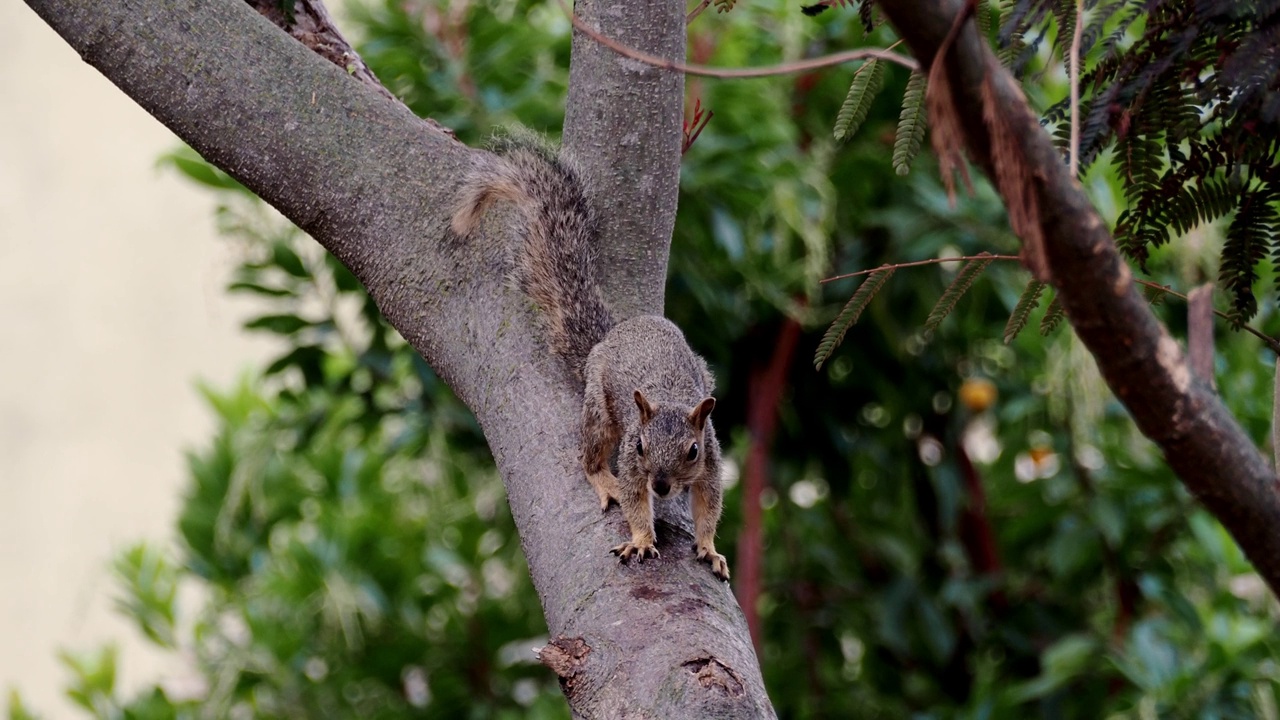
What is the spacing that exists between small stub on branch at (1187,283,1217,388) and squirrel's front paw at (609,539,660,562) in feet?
2.07

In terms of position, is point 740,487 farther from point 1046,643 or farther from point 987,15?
point 987,15

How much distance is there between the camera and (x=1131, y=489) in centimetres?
272

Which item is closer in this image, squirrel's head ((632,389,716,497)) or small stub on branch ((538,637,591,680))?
small stub on branch ((538,637,591,680))

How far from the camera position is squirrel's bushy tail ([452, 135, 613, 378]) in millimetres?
1618

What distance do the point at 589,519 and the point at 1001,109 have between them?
0.73m

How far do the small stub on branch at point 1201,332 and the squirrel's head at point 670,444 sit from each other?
0.94 m

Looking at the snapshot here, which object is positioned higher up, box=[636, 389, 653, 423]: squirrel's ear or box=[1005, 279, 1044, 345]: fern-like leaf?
box=[636, 389, 653, 423]: squirrel's ear

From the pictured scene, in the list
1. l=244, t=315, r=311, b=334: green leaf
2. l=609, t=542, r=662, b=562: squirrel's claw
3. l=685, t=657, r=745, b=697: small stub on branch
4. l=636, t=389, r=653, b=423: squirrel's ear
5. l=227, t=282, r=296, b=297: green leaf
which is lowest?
l=685, t=657, r=745, b=697: small stub on branch

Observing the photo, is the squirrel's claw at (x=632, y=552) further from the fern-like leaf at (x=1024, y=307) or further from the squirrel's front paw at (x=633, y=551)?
the fern-like leaf at (x=1024, y=307)

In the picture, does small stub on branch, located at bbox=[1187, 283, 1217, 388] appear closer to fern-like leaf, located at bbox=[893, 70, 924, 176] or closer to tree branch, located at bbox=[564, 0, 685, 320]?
fern-like leaf, located at bbox=[893, 70, 924, 176]

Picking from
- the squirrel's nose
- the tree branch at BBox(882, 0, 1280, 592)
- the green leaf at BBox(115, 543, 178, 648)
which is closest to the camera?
the tree branch at BBox(882, 0, 1280, 592)

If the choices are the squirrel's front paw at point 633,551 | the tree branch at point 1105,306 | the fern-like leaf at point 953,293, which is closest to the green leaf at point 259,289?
the squirrel's front paw at point 633,551

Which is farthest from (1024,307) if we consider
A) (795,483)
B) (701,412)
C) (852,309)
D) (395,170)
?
(795,483)

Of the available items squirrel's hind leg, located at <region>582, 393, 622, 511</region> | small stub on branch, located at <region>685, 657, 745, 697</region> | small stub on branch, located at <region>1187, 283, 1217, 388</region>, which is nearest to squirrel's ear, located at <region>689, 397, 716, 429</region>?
squirrel's hind leg, located at <region>582, 393, 622, 511</region>
